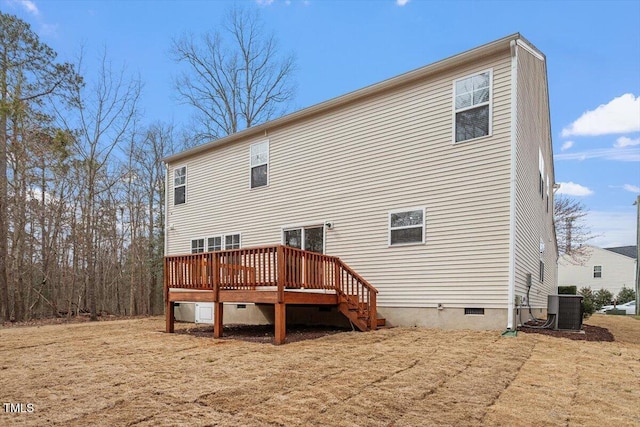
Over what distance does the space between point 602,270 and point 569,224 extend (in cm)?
738

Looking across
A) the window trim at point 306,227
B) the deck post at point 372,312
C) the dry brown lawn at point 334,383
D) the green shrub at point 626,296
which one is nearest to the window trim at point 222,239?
the window trim at point 306,227

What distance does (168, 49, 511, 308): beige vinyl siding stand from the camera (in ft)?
25.8

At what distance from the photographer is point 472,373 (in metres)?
4.77

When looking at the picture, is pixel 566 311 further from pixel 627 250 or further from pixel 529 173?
pixel 627 250

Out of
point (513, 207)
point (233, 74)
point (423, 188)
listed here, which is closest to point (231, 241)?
point (423, 188)

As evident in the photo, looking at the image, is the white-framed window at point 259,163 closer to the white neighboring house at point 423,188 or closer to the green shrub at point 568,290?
the white neighboring house at point 423,188

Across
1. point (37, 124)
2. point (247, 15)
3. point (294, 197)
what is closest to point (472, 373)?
point (294, 197)

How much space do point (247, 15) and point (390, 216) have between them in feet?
61.2

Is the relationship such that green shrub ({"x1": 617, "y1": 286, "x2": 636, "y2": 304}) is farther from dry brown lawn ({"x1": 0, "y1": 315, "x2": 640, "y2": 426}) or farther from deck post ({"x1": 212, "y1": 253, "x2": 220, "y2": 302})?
deck post ({"x1": 212, "y1": 253, "x2": 220, "y2": 302})

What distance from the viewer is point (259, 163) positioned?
11.9 meters

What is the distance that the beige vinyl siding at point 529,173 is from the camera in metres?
8.13

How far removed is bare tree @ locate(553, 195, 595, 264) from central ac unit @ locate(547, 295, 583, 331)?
21.2 m

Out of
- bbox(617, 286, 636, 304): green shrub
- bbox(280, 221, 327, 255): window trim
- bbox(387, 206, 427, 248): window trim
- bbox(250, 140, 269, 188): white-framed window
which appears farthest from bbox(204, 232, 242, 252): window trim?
bbox(617, 286, 636, 304): green shrub

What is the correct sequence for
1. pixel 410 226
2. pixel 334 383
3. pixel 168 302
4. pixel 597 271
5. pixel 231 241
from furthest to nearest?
pixel 597 271 → pixel 231 241 → pixel 168 302 → pixel 410 226 → pixel 334 383
